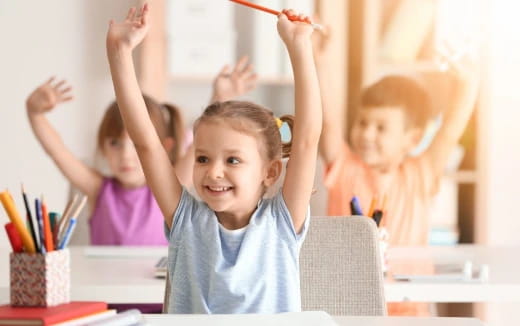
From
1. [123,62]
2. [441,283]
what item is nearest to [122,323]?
[123,62]

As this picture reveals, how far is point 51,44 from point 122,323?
3427mm

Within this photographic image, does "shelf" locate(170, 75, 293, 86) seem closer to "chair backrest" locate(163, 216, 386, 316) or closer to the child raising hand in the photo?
"chair backrest" locate(163, 216, 386, 316)

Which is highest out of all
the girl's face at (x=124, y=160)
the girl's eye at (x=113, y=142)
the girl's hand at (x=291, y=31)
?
the girl's hand at (x=291, y=31)

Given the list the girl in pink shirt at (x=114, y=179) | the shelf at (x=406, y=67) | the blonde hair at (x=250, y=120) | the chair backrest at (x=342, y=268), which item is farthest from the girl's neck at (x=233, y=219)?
the shelf at (x=406, y=67)

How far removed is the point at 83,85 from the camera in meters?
4.27

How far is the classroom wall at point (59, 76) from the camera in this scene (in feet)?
14.0

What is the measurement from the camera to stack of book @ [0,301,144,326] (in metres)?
0.99

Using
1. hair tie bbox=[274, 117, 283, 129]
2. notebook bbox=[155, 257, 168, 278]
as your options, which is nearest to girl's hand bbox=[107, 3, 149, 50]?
hair tie bbox=[274, 117, 283, 129]

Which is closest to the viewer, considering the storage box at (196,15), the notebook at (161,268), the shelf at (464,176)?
the notebook at (161,268)

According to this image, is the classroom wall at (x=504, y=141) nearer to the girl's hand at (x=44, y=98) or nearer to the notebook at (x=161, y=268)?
the girl's hand at (x=44, y=98)

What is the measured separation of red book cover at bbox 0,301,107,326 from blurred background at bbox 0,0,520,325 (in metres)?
2.84

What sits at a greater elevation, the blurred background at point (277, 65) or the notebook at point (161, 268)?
the blurred background at point (277, 65)

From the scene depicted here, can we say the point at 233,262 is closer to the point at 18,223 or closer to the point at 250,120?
the point at 250,120

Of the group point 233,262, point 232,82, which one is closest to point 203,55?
point 232,82
